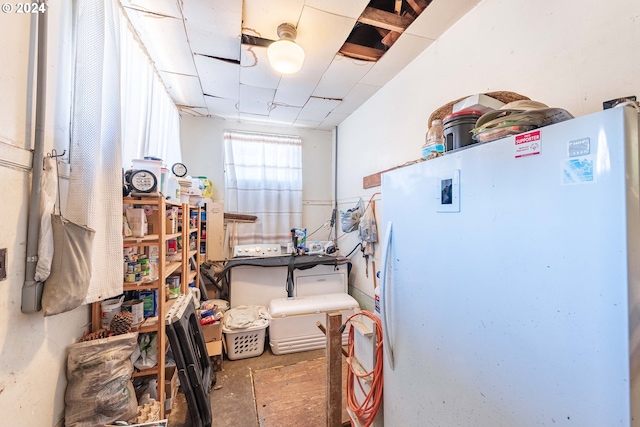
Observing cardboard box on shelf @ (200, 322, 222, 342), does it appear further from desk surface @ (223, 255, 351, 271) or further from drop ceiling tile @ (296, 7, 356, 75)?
drop ceiling tile @ (296, 7, 356, 75)

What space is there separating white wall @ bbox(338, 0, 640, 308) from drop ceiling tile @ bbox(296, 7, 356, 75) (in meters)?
0.64

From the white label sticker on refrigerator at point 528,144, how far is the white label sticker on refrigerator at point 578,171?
0.07m

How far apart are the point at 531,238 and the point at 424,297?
43cm

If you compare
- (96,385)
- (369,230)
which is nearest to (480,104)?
(369,230)

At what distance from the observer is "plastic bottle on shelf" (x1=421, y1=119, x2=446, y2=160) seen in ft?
3.92

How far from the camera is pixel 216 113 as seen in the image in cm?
303

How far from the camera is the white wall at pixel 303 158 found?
3.11 metres

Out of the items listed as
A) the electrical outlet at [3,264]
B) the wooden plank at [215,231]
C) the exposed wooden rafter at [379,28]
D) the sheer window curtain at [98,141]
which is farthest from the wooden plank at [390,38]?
the wooden plank at [215,231]

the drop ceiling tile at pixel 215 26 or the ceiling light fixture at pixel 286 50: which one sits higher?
the drop ceiling tile at pixel 215 26

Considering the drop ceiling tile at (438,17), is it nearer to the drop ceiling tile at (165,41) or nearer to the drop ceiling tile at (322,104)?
the drop ceiling tile at (322,104)

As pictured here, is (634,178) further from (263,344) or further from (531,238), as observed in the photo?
(263,344)

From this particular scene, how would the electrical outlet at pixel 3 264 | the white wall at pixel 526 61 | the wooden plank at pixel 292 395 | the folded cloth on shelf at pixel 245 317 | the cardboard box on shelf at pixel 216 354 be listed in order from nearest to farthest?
the electrical outlet at pixel 3 264 < the white wall at pixel 526 61 < the wooden plank at pixel 292 395 < the cardboard box on shelf at pixel 216 354 < the folded cloth on shelf at pixel 245 317

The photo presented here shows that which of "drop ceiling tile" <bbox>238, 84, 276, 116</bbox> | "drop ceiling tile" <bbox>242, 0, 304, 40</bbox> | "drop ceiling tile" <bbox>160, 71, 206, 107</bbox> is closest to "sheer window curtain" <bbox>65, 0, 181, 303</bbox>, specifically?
"drop ceiling tile" <bbox>242, 0, 304, 40</bbox>

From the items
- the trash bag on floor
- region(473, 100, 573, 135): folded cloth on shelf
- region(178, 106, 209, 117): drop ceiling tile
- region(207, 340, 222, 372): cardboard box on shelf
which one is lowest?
region(207, 340, 222, 372): cardboard box on shelf
